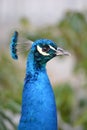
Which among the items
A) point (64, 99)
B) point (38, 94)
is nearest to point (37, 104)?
Result: point (38, 94)

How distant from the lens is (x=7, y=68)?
11.5 ft

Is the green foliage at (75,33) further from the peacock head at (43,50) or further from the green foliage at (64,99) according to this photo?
the peacock head at (43,50)

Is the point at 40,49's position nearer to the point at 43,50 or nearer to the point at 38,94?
the point at 43,50

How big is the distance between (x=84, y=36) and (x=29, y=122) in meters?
1.62

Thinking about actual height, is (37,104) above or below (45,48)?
below

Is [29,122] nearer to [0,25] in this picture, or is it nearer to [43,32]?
[43,32]

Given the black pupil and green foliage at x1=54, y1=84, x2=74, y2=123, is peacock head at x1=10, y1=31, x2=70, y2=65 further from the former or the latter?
green foliage at x1=54, y1=84, x2=74, y2=123

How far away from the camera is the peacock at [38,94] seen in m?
2.12

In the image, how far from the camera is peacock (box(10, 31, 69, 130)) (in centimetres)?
212

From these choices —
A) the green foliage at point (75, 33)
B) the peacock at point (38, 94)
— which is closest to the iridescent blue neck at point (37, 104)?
the peacock at point (38, 94)

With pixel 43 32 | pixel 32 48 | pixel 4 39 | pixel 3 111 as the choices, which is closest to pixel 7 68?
pixel 43 32

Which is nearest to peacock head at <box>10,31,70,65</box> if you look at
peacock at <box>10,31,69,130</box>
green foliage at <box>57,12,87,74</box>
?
peacock at <box>10,31,69,130</box>

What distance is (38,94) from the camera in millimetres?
2133

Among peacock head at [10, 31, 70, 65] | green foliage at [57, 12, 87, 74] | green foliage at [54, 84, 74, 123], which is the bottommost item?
green foliage at [54, 84, 74, 123]
